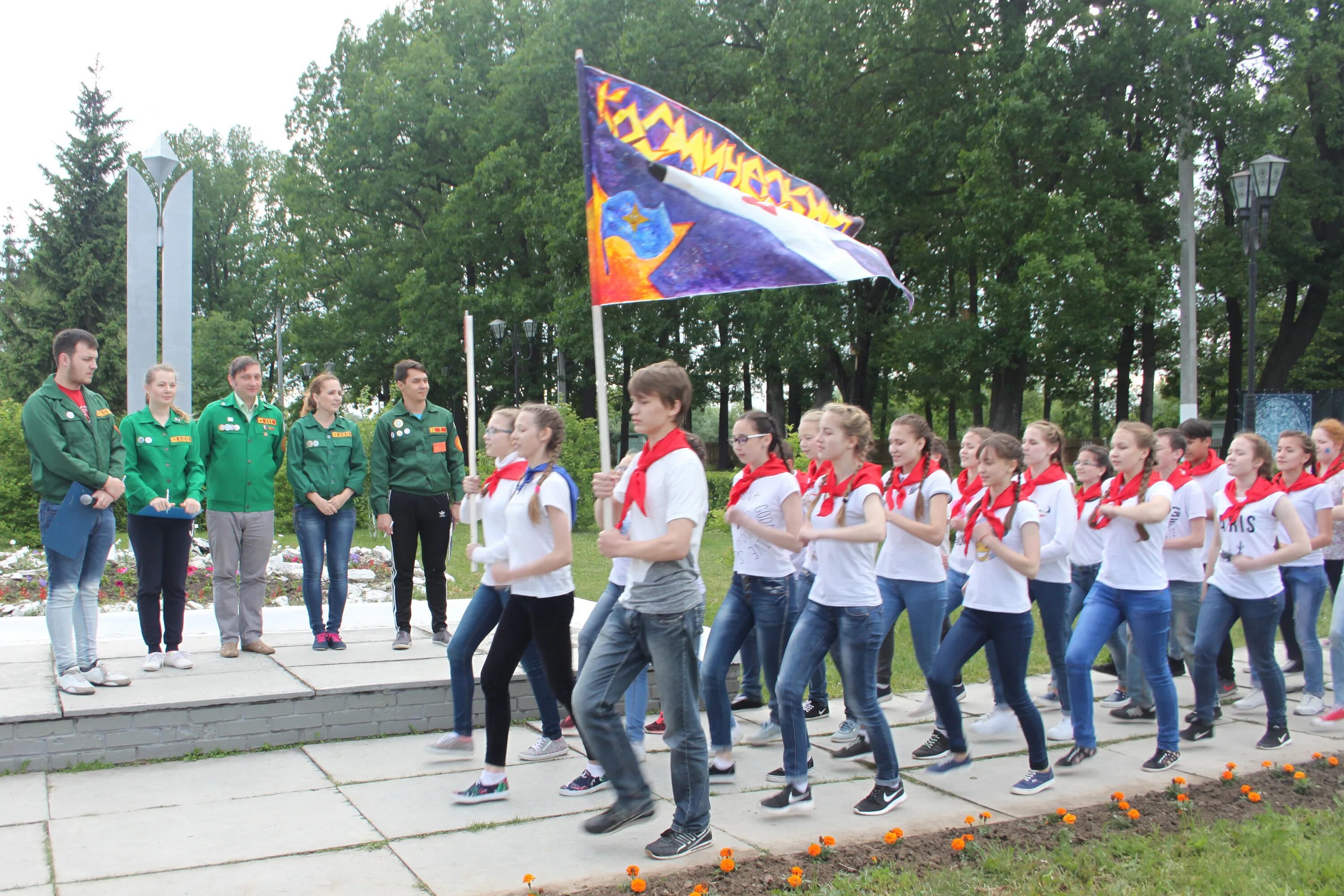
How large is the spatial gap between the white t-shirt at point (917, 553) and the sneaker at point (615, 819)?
2229 mm

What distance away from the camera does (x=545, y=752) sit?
5703mm

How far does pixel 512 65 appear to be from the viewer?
112 feet

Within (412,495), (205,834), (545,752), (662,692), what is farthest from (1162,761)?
(412,495)

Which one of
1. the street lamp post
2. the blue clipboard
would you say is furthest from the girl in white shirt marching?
the street lamp post

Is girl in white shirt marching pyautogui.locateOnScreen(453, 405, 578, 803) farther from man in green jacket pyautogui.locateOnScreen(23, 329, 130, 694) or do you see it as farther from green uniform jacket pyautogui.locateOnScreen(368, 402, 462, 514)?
green uniform jacket pyautogui.locateOnScreen(368, 402, 462, 514)

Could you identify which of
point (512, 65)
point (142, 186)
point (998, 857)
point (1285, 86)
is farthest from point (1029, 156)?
point (998, 857)

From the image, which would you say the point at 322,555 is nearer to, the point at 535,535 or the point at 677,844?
the point at 535,535

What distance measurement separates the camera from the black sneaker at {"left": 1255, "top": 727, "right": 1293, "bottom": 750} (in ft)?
20.0

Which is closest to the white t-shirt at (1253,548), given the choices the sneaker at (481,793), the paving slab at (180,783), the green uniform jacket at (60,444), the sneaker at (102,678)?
the sneaker at (481,793)

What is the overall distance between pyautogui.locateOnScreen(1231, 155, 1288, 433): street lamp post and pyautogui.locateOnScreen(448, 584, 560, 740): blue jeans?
1279 cm

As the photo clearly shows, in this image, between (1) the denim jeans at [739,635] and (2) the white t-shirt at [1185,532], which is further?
(2) the white t-shirt at [1185,532]

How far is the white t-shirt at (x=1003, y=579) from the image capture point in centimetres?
516

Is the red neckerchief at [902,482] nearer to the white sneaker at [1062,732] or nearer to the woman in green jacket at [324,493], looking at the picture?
the white sneaker at [1062,732]

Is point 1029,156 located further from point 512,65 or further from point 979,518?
point 979,518
